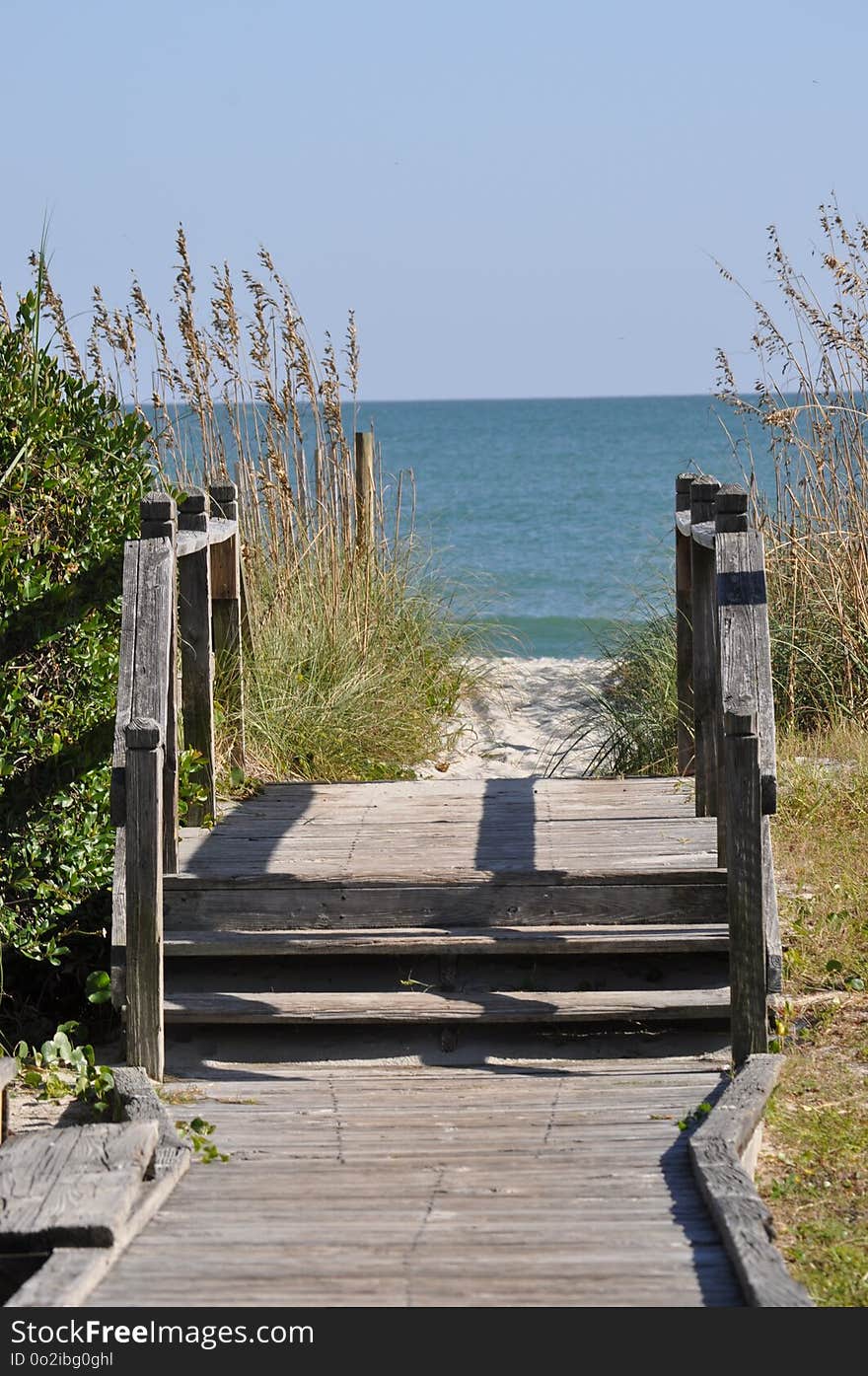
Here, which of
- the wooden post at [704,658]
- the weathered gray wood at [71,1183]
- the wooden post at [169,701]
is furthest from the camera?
the wooden post at [704,658]

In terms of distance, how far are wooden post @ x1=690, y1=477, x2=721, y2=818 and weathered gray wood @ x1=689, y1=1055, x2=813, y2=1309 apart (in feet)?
4.96

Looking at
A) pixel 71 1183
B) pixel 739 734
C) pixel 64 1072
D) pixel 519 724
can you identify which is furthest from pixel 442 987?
pixel 519 724

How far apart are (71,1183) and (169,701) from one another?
1.83m

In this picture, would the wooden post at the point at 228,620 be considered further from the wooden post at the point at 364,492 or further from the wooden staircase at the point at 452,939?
the wooden post at the point at 364,492

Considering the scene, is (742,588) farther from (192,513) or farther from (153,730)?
(192,513)

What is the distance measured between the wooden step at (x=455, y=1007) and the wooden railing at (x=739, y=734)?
318 millimetres

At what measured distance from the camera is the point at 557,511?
30297mm

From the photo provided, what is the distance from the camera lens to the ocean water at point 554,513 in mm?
9898

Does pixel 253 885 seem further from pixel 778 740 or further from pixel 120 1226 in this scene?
pixel 778 740

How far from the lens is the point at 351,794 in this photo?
5.88 meters

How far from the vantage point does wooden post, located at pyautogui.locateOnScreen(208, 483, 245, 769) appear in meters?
6.02

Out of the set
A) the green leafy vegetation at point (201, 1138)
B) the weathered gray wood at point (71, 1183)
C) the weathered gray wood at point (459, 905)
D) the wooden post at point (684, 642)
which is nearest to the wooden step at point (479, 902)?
the weathered gray wood at point (459, 905)
